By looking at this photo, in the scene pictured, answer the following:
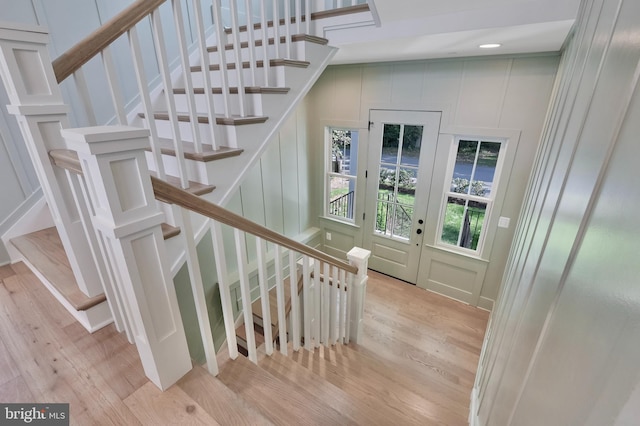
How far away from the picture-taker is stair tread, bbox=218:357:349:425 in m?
1.13

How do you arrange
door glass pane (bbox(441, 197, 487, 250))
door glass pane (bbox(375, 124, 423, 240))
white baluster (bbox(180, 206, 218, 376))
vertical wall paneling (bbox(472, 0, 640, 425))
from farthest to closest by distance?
door glass pane (bbox(375, 124, 423, 240))
door glass pane (bbox(441, 197, 487, 250))
white baluster (bbox(180, 206, 218, 376))
vertical wall paneling (bbox(472, 0, 640, 425))

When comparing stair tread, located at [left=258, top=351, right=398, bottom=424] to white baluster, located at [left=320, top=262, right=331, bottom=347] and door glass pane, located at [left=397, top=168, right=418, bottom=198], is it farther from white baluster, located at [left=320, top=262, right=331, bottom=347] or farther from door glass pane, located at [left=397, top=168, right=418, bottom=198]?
door glass pane, located at [left=397, top=168, right=418, bottom=198]

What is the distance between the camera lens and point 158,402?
0.95m

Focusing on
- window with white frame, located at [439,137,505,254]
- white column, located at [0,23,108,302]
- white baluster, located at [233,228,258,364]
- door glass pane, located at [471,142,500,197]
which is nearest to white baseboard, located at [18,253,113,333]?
white column, located at [0,23,108,302]

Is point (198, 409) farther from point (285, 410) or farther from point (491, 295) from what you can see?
point (491, 295)

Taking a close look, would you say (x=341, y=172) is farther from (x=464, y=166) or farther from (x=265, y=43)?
(x=265, y=43)

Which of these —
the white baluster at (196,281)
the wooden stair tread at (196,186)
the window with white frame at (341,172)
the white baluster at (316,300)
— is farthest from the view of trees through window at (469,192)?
the white baluster at (196,281)

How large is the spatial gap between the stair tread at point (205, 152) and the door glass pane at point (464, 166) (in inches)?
98.3

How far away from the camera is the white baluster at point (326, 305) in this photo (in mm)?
2033

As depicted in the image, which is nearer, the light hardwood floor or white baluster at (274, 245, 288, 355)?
the light hardwood floor

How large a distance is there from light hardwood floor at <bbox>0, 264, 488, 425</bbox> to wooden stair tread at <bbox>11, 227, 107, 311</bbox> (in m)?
0.14

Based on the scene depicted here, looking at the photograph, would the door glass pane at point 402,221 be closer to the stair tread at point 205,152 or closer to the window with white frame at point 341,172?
the window with white frame at point 341,172

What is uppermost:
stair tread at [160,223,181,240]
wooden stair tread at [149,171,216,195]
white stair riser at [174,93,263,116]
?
white stair riser at [174,93,263,116]

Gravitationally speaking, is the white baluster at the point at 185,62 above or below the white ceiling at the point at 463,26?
below
